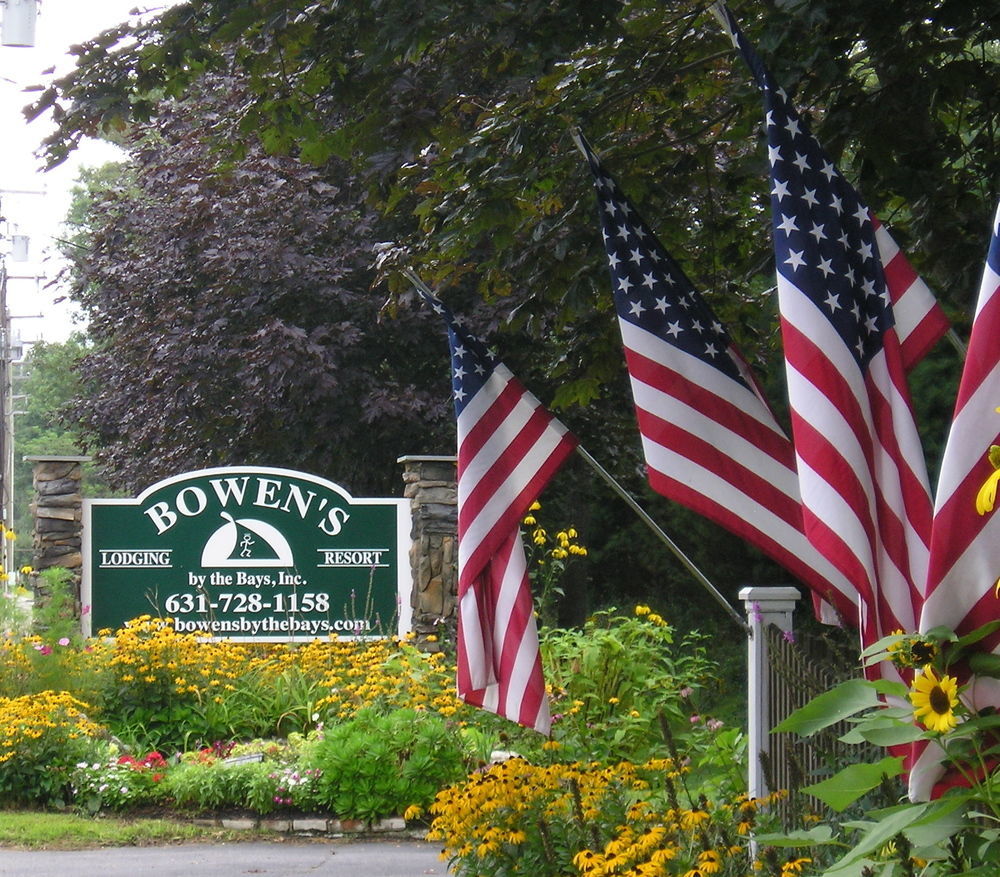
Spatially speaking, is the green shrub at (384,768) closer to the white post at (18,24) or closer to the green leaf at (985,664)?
the green leaf at (985,664)

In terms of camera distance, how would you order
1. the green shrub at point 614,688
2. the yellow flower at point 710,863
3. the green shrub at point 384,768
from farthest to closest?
the green shrub at point 614,688 < the green shrub at point 384,768 < the yellow flower at point 710,863

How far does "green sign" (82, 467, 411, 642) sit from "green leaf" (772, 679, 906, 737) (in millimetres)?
9141

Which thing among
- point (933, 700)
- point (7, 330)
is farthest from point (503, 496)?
point (7, 330)

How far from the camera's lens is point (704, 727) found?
7730mm

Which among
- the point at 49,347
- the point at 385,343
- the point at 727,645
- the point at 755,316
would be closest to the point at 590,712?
the point at 755,316

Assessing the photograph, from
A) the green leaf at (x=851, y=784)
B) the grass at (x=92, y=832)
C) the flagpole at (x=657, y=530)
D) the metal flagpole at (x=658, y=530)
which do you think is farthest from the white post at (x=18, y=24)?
the green leaf at (x=851, y=784)

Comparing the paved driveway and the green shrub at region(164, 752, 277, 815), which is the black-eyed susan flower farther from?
the green shrub at region(164, 752, 277, 815)

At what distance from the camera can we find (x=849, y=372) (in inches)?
146

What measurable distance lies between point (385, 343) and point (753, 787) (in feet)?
33.3

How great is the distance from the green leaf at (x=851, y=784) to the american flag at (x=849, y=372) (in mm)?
504

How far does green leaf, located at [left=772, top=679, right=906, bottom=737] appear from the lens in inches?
116

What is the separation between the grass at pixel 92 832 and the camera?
25.4ft

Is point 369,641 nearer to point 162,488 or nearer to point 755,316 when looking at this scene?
point 162,488

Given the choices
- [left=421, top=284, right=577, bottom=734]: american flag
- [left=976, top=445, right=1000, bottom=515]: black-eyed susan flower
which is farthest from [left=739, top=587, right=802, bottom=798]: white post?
[left=976, top=445, right=1000, bottom=515]: black-eyed susan flower
